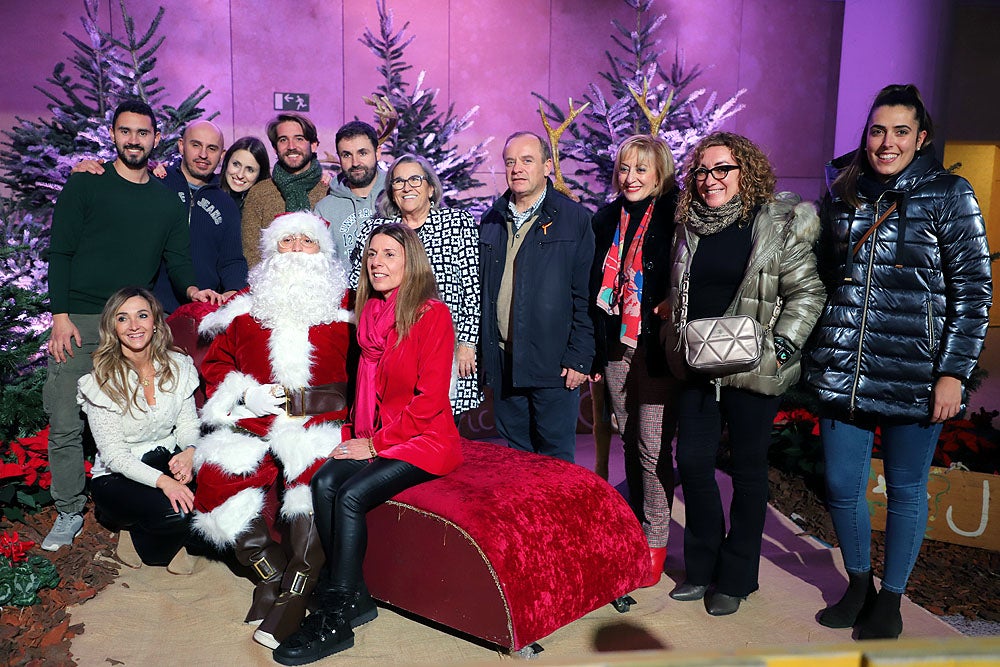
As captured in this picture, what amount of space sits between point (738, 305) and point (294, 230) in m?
2.12

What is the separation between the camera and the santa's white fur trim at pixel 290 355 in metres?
3.75

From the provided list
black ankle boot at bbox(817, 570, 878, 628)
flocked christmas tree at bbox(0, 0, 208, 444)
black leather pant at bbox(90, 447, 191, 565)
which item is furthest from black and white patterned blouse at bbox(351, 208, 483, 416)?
flocked christmas tree at bbox(0, 0, 208, 444)

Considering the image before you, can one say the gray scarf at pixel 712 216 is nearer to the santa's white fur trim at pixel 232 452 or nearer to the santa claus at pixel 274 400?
the santa claus at pixel 274 400

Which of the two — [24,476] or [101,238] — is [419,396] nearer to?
[101,238]

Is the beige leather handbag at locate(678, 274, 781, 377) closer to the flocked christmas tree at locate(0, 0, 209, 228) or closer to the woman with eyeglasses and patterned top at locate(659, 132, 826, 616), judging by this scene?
the woman with eyeglasses and patterned top at locate(659, 132, 826, 616)

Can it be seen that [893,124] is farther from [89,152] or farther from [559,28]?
[559,28]

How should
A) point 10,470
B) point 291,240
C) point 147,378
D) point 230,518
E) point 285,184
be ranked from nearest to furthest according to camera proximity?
point 230,518
point 291,240
point 147,378
point 10,470
point 285,184

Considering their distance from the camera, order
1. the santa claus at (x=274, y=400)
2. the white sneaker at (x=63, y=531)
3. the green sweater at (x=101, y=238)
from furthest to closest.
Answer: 1. the green sweater at (x=101, y=238)
2. the white sneaker at (x=63, y=531)
3. the santa claus at (x=274, y=400)

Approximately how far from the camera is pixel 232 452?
3691mm

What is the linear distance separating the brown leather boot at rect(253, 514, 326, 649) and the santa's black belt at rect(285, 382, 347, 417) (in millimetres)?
536

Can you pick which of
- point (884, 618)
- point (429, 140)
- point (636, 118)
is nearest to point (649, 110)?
point (636, 118)

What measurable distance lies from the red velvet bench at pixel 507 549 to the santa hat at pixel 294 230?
4.41ft

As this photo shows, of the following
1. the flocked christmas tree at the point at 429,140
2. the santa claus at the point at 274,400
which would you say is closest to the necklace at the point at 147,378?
the santa claus at the point at 274,400

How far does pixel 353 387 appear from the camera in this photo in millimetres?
4016
